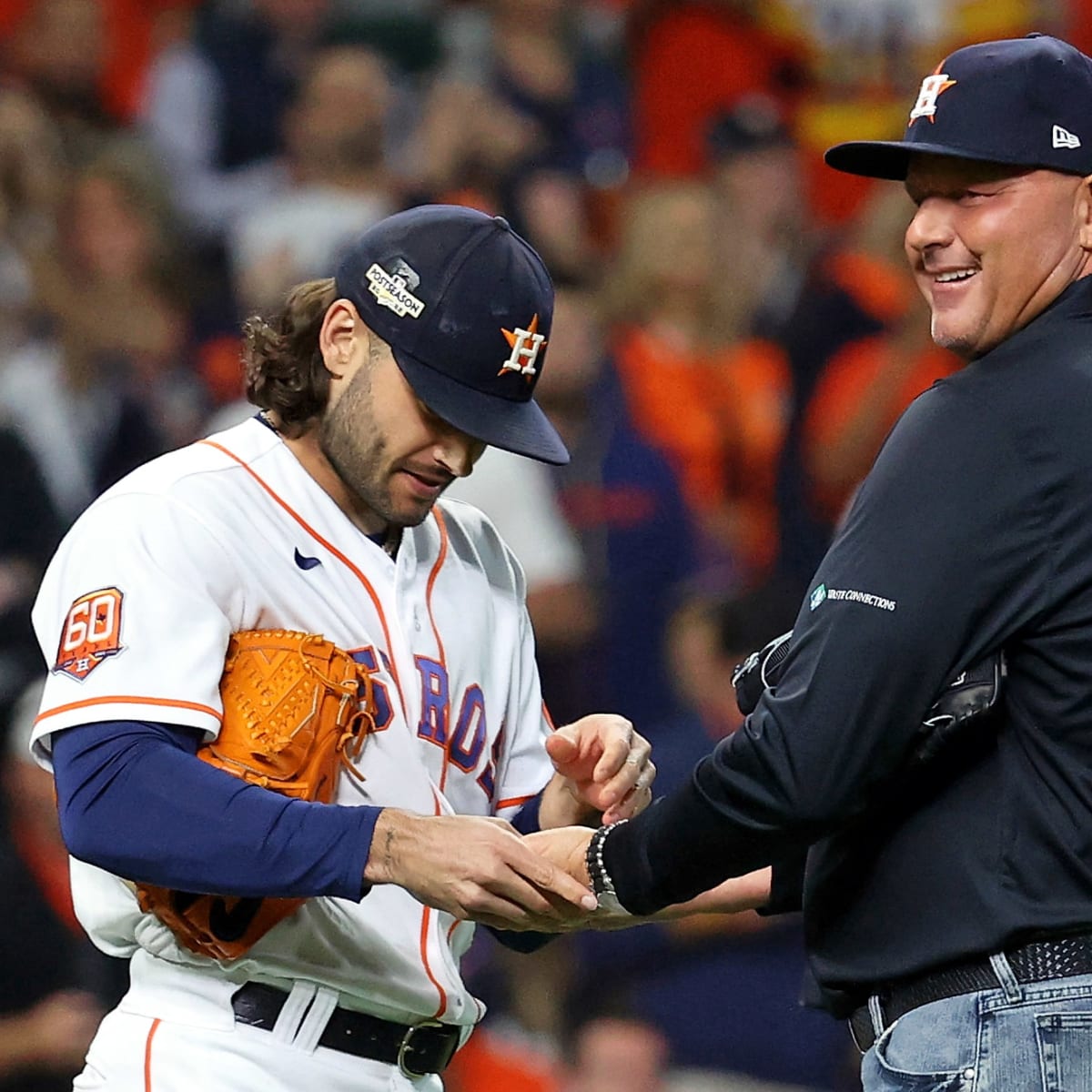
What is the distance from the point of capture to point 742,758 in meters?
2.19

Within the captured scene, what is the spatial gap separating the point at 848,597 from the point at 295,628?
848 millimetres

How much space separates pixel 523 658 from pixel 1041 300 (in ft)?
3.62

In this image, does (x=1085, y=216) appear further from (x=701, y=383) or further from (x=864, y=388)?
(x=701, y=383)

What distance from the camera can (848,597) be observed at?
2113mm

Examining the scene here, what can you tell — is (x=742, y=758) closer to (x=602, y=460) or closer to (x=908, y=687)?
(x=908, y=687)

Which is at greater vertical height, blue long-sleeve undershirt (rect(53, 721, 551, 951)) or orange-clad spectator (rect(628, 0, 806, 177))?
orange-clad spectator (rect(628, 0, 806, 177))

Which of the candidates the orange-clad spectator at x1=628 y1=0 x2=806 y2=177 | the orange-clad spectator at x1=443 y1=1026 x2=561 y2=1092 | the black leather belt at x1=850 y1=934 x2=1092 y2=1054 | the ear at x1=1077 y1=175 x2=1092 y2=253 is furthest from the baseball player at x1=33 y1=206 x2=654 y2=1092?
the orange-clad spectator at x1=628 y1=0 x2=806 y2=177

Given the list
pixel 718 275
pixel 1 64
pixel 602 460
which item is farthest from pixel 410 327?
pixel 1 64

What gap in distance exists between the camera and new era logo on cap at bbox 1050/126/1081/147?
218 centimetres

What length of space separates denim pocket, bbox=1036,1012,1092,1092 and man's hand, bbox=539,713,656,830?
81 cm

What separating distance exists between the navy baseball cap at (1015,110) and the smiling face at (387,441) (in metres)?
0.78

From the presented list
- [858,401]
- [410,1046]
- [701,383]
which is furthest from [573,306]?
[410,1046]

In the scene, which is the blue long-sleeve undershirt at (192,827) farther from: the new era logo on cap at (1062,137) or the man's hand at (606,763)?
the new era logo on cap at (1062,137)

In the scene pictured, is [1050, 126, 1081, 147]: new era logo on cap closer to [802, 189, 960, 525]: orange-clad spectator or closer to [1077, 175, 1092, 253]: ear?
[1077, 175, 1092, 253]: ear
